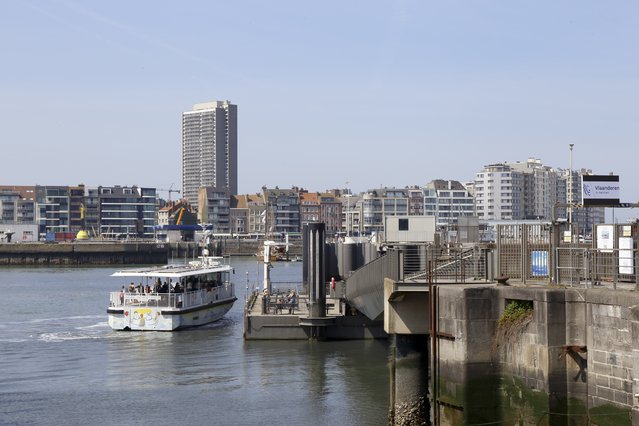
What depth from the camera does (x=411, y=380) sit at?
30.4 metres

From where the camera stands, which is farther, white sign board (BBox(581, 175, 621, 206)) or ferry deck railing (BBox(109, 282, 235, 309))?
ferry deck railing (BBox(109, 282, 235, 309))

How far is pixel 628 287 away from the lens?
23516mm

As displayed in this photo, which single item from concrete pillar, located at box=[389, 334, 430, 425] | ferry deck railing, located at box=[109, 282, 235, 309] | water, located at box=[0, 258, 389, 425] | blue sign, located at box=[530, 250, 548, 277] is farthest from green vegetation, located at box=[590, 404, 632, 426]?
ferry deck railing, located at box=[109, 282, 235, 309]

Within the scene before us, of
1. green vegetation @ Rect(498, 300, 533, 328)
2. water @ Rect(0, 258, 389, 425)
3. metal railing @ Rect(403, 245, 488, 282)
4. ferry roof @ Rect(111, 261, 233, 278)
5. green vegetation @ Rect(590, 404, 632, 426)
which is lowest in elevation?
water @ Rect(0, 258, 389, 425)

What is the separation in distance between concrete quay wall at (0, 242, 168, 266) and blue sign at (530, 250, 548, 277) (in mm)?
161180

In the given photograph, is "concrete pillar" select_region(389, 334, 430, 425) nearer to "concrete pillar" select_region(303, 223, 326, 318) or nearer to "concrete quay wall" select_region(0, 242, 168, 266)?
"concrete pillar" select_region(303, 223, 326, 318)

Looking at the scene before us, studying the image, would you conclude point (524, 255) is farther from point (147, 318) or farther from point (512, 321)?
point (147, 318)

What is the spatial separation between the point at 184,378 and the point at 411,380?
13.8 m

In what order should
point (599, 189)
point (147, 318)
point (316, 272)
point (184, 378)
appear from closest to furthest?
point (599, 189)
point (184, 378)
point (316, 272)
point (147, 318)

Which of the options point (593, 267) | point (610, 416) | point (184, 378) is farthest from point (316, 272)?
point (610, 416)

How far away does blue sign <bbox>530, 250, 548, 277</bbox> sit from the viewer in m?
26.4

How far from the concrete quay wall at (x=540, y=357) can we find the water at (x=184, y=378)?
26.9 ft

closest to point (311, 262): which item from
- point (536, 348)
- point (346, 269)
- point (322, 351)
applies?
point (322, 351)

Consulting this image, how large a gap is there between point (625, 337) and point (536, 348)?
280 cm
